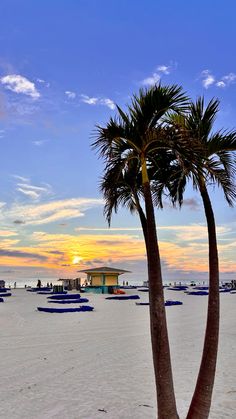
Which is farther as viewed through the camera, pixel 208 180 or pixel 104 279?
pixel 104 279

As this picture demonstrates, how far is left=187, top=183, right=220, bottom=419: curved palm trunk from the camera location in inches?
224

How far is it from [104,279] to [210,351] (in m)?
42.0

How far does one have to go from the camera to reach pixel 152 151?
242 inches

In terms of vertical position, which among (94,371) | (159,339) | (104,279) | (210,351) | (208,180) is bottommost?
(94,371)

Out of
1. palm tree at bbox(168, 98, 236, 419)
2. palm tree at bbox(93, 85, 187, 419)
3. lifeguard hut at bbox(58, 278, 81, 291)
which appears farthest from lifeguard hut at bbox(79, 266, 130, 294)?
palm tree at bbox(93, 85, 187, 419)

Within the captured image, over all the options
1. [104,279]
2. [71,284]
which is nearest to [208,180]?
[104,279]

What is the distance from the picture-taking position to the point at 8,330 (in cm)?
1770

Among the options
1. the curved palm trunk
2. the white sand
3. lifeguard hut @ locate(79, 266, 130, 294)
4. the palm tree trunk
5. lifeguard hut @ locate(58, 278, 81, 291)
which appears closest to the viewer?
the palm tree trunk

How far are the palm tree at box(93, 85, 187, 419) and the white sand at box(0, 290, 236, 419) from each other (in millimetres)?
2253

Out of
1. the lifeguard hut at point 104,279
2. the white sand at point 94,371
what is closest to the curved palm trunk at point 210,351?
the white sand at point 94,371

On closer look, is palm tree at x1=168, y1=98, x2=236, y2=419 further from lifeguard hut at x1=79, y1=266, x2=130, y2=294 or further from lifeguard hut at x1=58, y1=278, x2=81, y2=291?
lifeguard hut at x1=58, y1=278, x2=81, y2=291

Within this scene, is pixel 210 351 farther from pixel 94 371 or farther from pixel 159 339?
pixel 94 371

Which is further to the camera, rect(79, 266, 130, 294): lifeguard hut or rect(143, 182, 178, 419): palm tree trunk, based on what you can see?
rect(79, 266, 130, 294): lifeguard hut

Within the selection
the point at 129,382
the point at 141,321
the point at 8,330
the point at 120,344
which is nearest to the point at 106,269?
the point at 141,321
